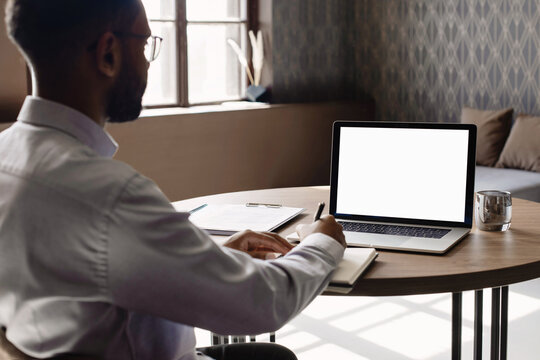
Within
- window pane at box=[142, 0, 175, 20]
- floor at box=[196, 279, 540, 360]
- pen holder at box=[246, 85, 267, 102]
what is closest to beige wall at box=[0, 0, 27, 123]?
window pane at box=[142, 0, 175, 20]

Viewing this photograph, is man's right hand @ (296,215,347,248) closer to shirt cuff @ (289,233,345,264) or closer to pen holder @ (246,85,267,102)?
shirt cuff @ (289,233,345,264)

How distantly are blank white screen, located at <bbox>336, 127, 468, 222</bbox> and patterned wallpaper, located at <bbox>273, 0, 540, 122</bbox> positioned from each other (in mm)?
3266

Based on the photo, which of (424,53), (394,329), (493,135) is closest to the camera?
(394,329)

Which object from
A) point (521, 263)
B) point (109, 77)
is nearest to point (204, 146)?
point (521, 263)

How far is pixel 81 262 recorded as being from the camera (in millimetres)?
814

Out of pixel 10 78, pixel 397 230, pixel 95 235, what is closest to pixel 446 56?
pixel 10 78

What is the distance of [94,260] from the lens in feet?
2.67

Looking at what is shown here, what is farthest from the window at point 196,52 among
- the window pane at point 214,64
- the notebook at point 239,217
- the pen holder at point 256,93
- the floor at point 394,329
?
the notebook at point 239,217

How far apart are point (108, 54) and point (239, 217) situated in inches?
35.5

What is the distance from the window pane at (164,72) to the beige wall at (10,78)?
961 millimetres

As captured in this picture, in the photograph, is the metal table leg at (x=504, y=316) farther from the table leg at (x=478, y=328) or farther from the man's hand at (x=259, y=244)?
the man's hand at (x=259, y=244)

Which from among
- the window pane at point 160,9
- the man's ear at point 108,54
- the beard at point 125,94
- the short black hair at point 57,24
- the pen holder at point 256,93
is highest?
the window pane at point 160,9

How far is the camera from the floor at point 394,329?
262cm

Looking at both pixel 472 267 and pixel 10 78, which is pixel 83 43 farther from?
pixel 10 78
